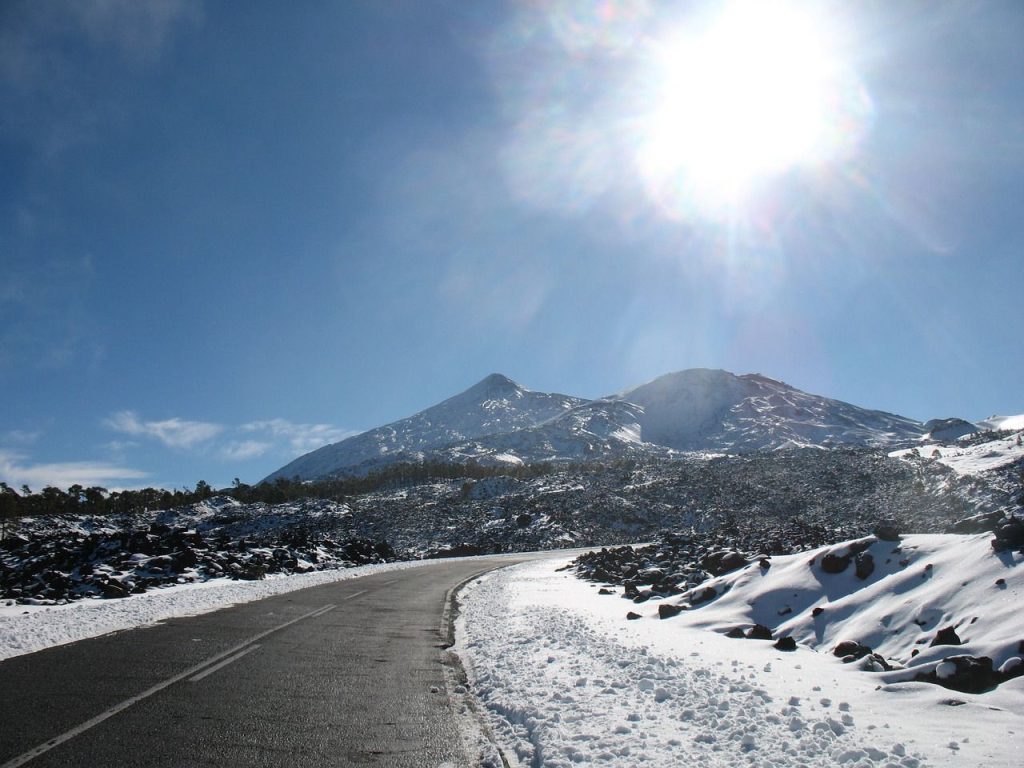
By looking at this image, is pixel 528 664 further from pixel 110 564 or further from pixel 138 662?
pixel 110 564

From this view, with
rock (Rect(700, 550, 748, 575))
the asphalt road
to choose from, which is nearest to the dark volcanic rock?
the asphalt road

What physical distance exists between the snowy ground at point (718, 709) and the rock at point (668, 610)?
336 centimetres

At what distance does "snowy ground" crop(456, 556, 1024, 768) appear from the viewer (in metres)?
5.54

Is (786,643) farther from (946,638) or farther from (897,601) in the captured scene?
(946,638)

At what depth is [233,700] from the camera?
23.9 ft

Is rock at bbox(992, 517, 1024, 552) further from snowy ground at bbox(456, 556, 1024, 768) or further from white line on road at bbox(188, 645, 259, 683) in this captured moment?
white line on road at bbox(188, 645, 259, 683)

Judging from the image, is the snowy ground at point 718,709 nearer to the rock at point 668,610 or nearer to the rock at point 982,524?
the rock at point 668,610

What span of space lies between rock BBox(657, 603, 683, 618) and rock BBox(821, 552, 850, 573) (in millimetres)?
3629

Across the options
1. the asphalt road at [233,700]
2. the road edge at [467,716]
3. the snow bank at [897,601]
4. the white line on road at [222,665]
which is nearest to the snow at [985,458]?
the snow bank at [897,601]

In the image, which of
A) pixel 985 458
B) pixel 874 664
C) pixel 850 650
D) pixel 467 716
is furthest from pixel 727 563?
pixel 985 458

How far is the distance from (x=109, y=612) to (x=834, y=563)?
16.7 metres

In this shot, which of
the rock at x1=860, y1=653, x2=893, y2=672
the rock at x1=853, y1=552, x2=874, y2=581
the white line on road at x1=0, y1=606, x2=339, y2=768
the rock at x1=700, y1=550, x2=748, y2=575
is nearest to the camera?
the white line on road at x1=0, y1=606, x2=339, y2=768

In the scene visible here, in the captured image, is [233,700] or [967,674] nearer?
[967,674]

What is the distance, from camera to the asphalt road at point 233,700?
554 centimetres
